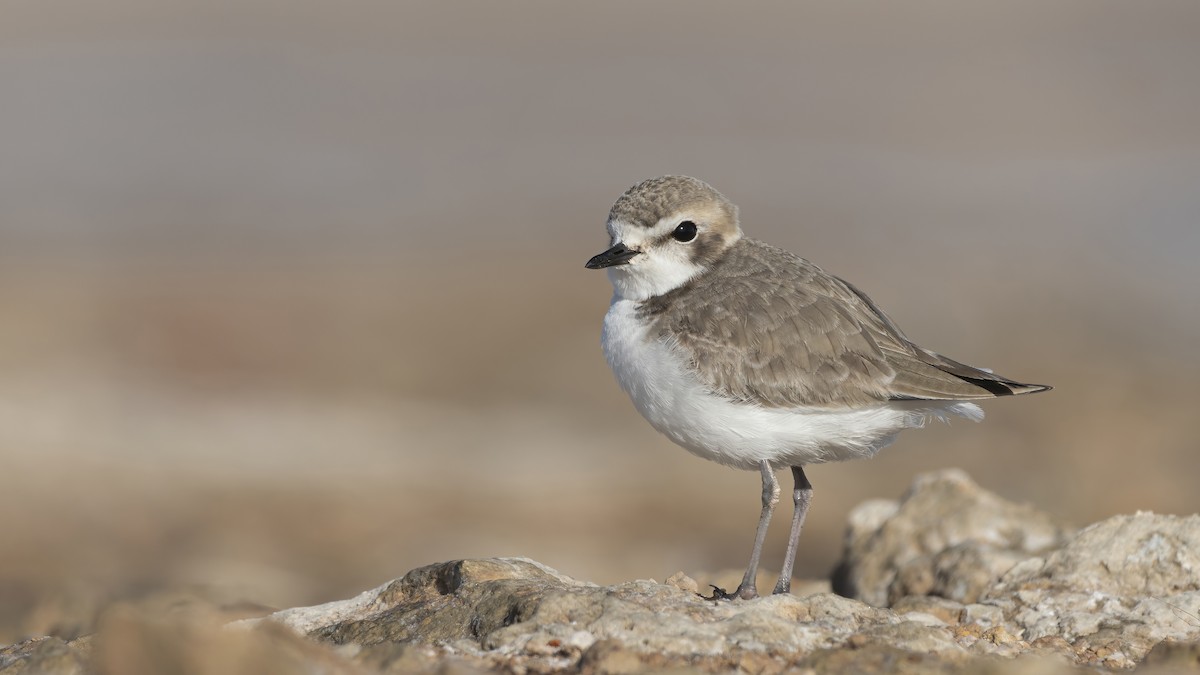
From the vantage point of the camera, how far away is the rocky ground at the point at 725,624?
16.1 ft

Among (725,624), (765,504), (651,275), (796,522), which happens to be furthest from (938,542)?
(725,624)

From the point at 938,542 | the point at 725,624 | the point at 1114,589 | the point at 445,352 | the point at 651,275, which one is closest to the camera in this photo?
the point at 725,624

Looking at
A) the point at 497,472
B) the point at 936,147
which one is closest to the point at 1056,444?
the point at 497,472

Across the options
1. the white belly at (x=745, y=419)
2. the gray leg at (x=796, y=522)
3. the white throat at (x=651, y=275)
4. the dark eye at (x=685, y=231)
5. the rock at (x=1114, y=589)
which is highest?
the dark eye at (x=685, y=231)

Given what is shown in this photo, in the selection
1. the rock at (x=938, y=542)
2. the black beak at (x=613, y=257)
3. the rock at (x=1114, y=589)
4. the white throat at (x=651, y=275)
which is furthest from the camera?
the rock at (x=938, y=542)

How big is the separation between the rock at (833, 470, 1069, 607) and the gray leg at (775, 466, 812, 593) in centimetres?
112

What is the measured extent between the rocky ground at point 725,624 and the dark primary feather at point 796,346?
111cm

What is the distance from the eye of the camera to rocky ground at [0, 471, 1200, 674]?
193 inches

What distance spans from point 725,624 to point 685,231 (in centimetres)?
287

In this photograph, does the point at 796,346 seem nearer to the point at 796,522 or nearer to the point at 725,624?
the point at 796,522

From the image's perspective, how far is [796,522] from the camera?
7.72 meters

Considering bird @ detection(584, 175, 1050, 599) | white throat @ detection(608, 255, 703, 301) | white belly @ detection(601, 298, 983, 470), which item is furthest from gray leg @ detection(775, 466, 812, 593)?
white throat @ detection(608, 255, 703, 301)

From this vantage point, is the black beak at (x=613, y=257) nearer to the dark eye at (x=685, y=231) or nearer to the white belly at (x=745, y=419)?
the dark eye at (x=685, y=231)

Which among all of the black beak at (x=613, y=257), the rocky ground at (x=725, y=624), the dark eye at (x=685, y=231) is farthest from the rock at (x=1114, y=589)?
the black beak at (x=613, y=257)
